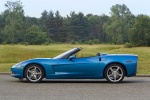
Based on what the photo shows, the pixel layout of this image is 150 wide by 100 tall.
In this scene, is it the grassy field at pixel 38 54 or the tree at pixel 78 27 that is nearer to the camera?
the grassy field at pixel 38 54

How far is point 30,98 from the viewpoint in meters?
8.48

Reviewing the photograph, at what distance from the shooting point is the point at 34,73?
1219 centimetres

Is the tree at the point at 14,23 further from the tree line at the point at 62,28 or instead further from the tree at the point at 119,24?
the tree at the point at 119,24

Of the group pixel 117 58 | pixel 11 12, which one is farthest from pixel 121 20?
pixel 117 58

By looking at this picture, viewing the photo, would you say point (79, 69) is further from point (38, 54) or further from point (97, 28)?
point (97, 28)

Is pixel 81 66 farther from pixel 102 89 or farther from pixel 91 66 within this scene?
pixel 102 89

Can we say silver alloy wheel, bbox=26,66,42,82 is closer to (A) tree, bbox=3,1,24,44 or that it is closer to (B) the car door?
(B) the car door

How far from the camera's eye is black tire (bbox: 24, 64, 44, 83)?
12.2 m

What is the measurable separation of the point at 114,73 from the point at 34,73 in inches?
102

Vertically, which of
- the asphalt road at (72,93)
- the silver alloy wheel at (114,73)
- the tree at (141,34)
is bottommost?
the asphalt road at (72,93)

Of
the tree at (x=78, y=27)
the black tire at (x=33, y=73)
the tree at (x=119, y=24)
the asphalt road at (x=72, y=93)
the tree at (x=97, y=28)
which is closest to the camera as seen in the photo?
the asphalt road at (x=72, y=93)

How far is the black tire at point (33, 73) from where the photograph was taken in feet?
39.9

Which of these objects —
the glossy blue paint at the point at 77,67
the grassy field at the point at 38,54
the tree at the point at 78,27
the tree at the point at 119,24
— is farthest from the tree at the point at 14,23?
the glossy blue paint at the point at 77,67

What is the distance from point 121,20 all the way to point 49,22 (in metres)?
27.5
